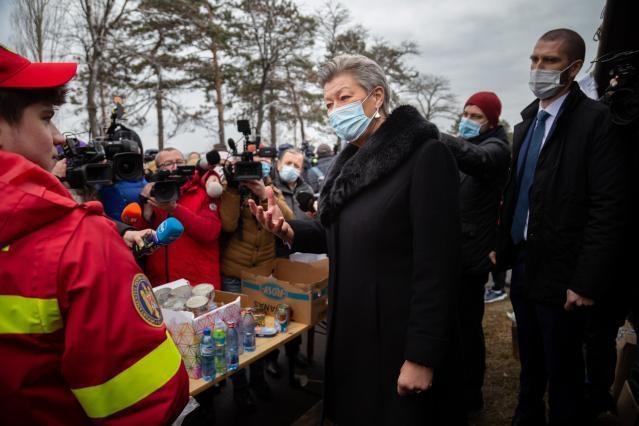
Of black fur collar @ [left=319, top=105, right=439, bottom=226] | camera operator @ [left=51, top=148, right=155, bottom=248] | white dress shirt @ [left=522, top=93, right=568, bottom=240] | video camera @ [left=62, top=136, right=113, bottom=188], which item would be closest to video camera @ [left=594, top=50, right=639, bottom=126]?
white dress shirt @ [left=522, top=93, right=568, bottom=240]

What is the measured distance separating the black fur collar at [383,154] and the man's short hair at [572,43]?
127 centimetres

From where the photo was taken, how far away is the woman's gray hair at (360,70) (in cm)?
165

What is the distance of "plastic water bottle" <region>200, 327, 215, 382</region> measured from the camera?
1.88 m

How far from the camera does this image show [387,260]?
4.90ft

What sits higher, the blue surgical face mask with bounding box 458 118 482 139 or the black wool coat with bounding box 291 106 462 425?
the blue surgical face mask with bounding box 458 118 482 139

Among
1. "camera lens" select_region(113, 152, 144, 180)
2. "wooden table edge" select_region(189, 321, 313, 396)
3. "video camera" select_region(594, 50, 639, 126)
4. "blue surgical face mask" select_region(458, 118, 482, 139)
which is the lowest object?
"wooden table edge" select_region(189, 321, 313, 396)

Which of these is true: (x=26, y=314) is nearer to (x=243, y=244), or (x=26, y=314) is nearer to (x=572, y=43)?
(x=243, y=244)

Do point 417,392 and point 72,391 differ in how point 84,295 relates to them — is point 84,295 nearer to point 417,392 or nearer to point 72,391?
point 72,391

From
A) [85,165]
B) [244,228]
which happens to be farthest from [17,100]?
[244,228]

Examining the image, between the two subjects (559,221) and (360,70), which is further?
(559,221)

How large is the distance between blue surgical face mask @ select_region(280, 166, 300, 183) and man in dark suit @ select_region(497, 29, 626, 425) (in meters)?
2.02

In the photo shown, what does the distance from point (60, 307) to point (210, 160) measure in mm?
1880

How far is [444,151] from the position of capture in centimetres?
143

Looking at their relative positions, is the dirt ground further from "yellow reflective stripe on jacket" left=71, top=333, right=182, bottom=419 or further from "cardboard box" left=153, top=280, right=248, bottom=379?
"yellow reflective stripe on jacket" left=71, top=333, right=182, bottom=419
